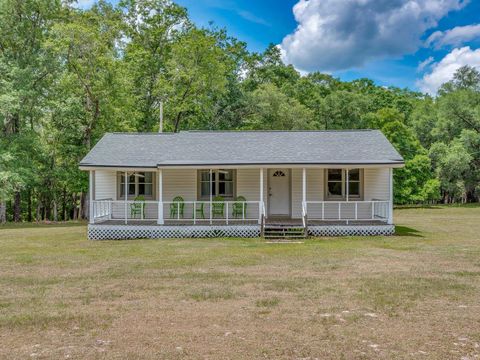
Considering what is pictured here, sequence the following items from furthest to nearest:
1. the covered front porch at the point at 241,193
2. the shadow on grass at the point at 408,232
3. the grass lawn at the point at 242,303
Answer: the covered front porch at the point at 241,193 < the shadow on grass at the point at 408,232 < the grass lawn at the point at 242,303

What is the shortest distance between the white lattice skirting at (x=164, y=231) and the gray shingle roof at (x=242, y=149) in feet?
7.97

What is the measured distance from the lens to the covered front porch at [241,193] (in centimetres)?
1661

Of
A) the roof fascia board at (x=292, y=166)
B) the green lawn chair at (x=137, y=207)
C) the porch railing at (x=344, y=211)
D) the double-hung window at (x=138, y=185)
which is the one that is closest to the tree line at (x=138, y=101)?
the double-hung window at (x=138, y=185)

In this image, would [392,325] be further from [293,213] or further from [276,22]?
[276,22]

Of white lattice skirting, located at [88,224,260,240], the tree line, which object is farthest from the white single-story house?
the tree line

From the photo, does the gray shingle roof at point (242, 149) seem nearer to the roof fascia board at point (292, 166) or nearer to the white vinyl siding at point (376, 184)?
the roof fascia board at point (292, 166)

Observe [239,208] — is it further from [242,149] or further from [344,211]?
[344,211]

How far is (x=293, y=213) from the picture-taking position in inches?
679

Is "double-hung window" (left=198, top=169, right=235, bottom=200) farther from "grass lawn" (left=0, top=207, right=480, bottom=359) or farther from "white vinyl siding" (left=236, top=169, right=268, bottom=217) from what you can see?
"grass lawn" (left=0, top=207, right=480, bottom=359)

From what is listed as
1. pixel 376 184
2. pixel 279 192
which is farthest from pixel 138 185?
pixel 376 184

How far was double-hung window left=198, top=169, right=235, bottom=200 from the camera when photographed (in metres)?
17.2

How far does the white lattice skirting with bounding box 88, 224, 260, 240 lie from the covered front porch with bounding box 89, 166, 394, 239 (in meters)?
0.83

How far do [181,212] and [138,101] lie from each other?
16156 millimetres

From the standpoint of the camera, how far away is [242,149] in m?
17.2
